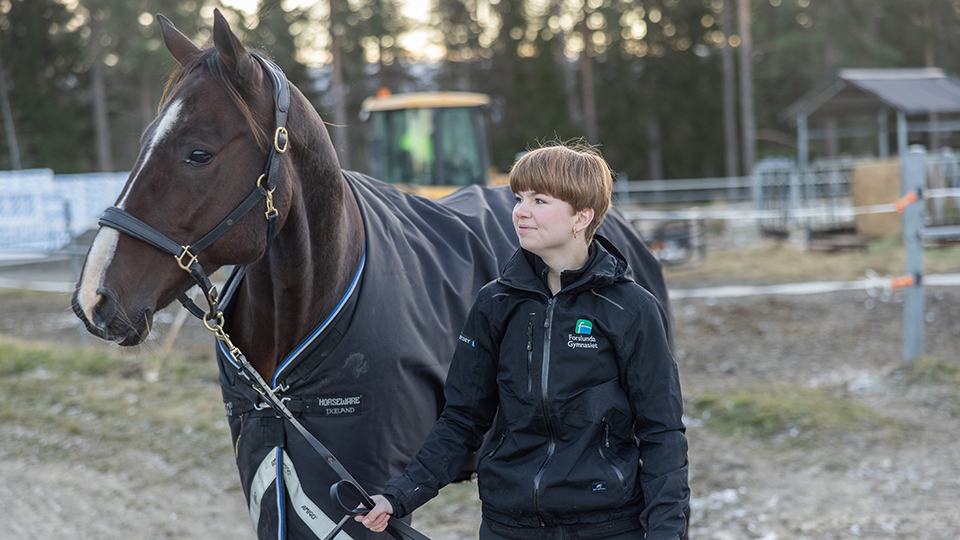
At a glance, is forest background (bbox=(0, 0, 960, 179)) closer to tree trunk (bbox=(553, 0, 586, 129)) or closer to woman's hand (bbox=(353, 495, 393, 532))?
tree trunk (bbox=(553, 0, 586, 129))

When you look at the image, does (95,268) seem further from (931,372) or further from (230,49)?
(931,372)

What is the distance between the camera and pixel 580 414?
1552mm

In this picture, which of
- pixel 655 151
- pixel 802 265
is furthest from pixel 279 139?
pixel 655 151

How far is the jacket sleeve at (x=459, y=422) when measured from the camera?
1.65 metres

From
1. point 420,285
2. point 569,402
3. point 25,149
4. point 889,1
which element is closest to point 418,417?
point 420,285

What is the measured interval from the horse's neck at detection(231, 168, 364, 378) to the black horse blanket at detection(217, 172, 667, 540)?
5 cm

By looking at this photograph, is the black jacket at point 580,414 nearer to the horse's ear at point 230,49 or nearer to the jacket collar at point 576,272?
the jacket collar at point 576,272

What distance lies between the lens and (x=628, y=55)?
29359mm

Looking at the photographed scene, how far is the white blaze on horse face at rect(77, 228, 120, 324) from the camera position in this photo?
1446mm

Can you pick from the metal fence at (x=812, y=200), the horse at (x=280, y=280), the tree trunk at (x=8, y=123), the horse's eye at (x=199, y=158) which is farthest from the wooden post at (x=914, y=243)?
the tree trunk at (x=8, y=123)

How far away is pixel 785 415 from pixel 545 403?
3.18 meters

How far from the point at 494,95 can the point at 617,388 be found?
28.1 m

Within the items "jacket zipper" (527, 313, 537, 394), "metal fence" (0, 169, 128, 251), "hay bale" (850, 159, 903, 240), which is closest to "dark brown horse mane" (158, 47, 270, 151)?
"jacket zipper" (527, 313, 537, 394)

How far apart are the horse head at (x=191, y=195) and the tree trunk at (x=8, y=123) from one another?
26.1m
